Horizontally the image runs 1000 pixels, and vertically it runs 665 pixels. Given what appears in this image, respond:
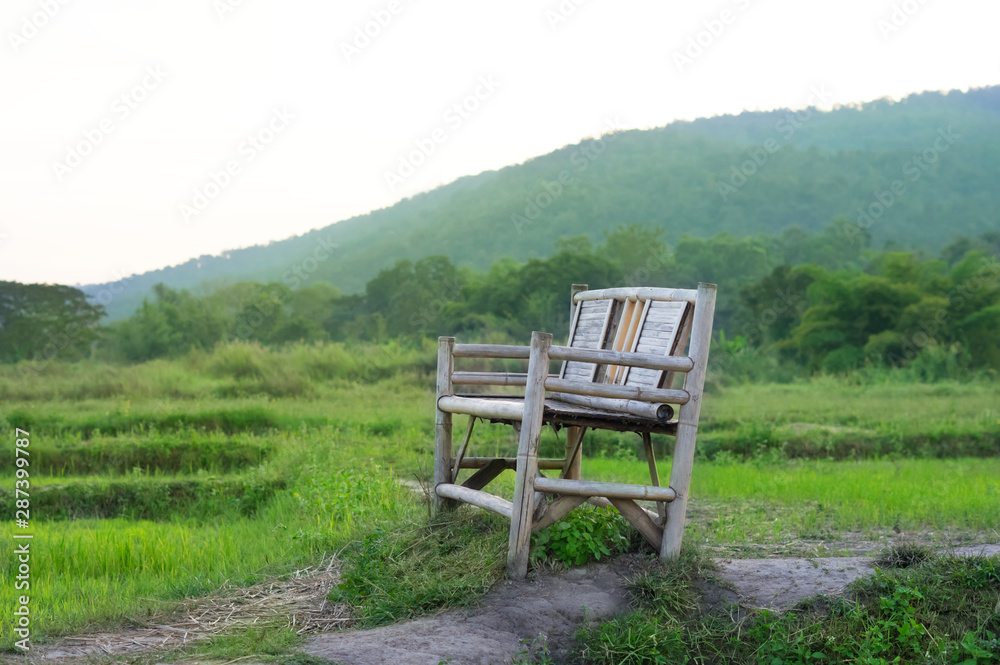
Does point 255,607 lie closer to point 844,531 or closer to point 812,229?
point 844,531

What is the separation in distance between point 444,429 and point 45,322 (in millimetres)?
26473

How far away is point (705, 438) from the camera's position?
1234cm

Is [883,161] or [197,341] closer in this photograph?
Result: [197,341]

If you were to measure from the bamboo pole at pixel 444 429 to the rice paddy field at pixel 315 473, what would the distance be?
339 millimetres

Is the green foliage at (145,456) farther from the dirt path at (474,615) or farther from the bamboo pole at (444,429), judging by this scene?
the dirt path at (474,615)

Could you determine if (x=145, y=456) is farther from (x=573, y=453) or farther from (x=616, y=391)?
(x=616, y=391)

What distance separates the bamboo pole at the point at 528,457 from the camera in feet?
13.7

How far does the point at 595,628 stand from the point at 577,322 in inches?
87.9

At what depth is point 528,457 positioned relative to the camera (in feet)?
13.7

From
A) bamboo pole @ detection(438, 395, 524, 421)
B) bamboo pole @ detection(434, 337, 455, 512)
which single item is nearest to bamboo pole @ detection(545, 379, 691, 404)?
bamboo pole @ detection(438, 395, 524, 421)

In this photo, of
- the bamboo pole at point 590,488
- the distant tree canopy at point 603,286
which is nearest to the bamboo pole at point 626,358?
the bamboo pole at point 590,488

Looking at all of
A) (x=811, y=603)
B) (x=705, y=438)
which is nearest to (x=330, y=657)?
(x=811, y=603)

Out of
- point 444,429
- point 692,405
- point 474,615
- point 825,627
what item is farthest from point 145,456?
point 825,627

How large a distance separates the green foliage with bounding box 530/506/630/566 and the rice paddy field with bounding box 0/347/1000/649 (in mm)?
749
